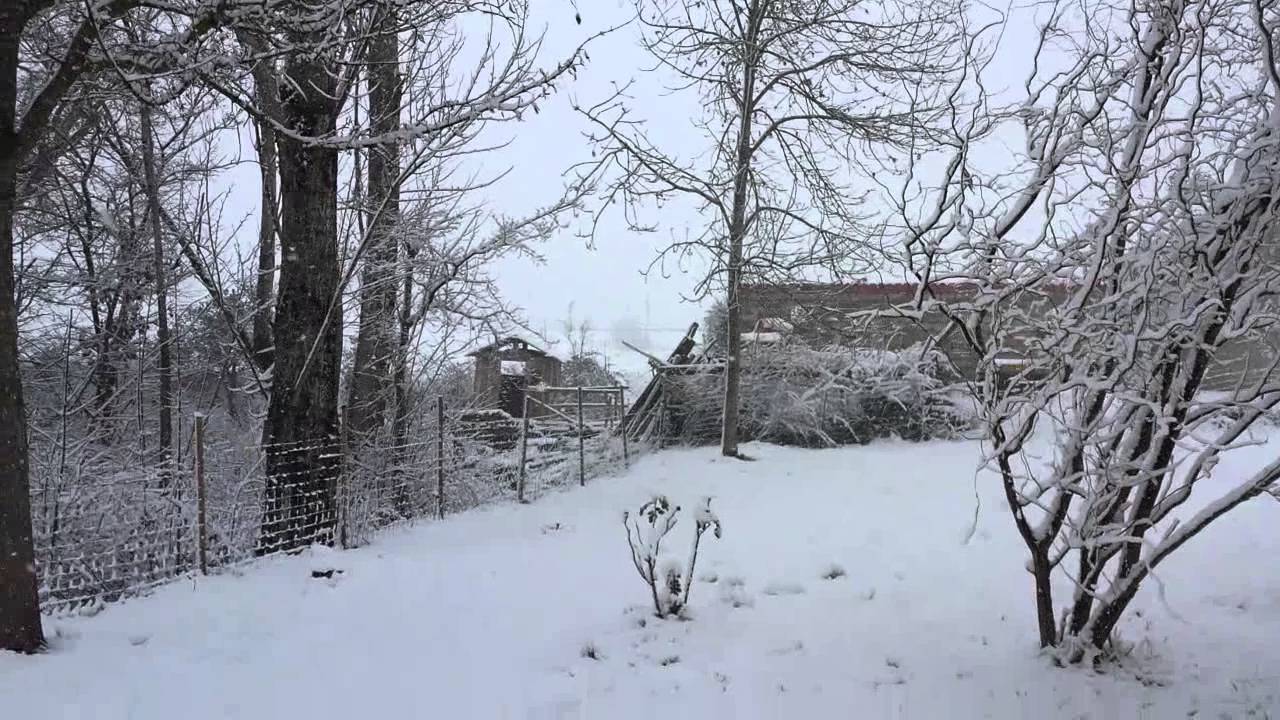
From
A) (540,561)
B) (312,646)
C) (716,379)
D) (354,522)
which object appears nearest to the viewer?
(312,646)

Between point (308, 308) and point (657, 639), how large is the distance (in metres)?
4.37

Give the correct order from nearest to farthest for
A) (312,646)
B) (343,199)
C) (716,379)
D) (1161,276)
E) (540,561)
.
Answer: (1161,276) < (312,646) < (540,561) < (343,199) < (716,379)

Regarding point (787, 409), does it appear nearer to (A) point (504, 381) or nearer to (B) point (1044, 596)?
(A) point (504, 381)

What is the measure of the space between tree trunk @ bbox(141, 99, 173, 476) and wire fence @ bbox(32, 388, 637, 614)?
4.66 ft

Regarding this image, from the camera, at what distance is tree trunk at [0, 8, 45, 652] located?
Answer: 3557mm

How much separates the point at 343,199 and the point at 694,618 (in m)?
7.90

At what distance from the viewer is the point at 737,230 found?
40.4ft

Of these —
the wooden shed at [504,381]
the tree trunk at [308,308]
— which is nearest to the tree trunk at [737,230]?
the wooden shed at [504,381]

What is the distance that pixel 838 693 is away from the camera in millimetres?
3572

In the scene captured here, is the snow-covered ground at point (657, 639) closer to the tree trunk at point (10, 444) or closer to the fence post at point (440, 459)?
the tree trunk at point (10, 444)

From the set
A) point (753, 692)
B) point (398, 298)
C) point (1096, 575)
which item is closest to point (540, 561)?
point (753, 692)

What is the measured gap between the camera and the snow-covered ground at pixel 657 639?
3412 millimetres

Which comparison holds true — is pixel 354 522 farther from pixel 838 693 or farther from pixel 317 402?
pixel 838 693

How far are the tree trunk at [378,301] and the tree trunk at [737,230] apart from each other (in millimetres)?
5171
